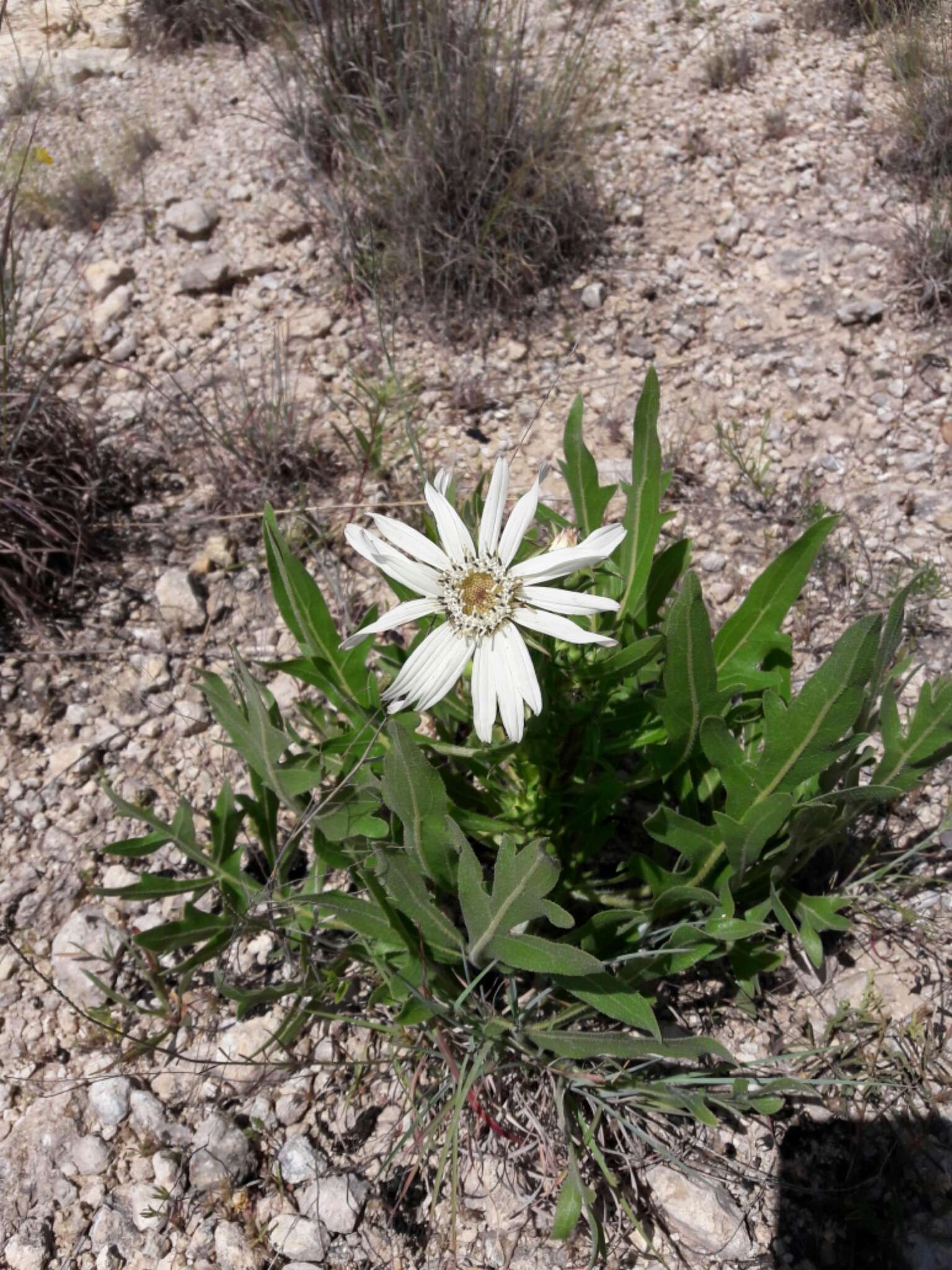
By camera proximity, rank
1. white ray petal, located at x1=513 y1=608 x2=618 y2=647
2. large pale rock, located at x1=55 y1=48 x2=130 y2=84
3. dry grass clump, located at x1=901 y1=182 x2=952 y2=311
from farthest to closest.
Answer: large pale rock, located at x1=55 y1=48 x2=130 y2=84
dry grass clump, located at x1=901 y1=182 x2=952 y2=311
white ray petal, located at x1=513 y1=608 x2=618 y2=647

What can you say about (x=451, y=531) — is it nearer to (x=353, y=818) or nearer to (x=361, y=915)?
(x=353, y=818)

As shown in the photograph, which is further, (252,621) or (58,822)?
(252,621)

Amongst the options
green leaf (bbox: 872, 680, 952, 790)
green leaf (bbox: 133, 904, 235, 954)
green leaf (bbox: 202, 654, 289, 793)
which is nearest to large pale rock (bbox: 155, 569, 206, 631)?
green leaf (bbox: 202, 654, 289, 793)

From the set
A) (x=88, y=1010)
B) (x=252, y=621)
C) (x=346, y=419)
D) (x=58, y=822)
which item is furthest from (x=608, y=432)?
(x=88, y=1010)

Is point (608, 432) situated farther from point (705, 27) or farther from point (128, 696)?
point (705, 27)

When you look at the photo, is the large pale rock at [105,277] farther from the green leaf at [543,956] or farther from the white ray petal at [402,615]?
the green leaf at [543,956]

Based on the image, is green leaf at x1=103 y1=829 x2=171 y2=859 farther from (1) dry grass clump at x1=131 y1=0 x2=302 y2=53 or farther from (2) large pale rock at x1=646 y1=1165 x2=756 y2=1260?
(1) dry grass clump at x1=131 y1=0 x2=302 y2=53

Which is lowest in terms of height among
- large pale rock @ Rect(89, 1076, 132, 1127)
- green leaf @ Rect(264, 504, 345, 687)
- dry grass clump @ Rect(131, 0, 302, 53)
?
large pale rock @ Rect(89, 1076, 132, 1127)
